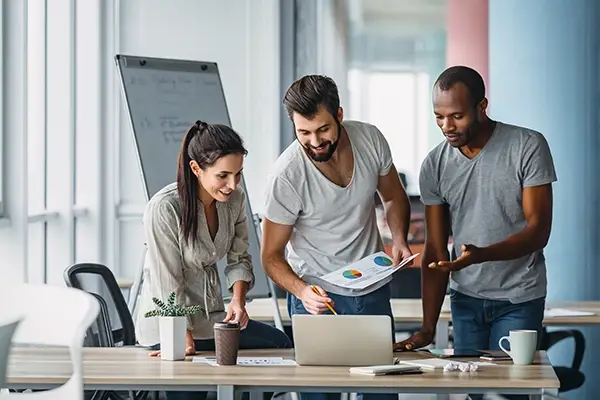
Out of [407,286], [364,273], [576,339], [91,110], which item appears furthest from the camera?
[91,110]

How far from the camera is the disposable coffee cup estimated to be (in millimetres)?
3240

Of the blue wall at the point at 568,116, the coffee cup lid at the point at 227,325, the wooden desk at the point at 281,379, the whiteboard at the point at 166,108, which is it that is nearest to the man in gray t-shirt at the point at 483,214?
the wooden desk at the point at 281,379

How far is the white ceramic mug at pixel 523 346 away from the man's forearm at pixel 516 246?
1.10 ft

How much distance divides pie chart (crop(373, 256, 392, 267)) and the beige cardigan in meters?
0.47

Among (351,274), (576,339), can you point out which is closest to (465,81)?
(351,274)

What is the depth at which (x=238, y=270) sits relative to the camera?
144 inches

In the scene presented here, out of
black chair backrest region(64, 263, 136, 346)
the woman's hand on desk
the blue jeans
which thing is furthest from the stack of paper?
black chair backrest region(64, 263, 136, 346)

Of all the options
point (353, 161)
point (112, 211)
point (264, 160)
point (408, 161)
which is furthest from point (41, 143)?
point (408, 161)

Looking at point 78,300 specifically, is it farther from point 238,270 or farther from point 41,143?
point 41,143

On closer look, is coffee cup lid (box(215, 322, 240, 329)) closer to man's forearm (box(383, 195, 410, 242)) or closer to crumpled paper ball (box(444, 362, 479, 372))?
crumpled paper ball (box(444, 362, 479, 372))

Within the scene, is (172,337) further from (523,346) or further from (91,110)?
(91,110)

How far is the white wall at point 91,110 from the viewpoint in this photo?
529 centimetres

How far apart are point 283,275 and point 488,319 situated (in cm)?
69

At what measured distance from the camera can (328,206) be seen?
3629mm
